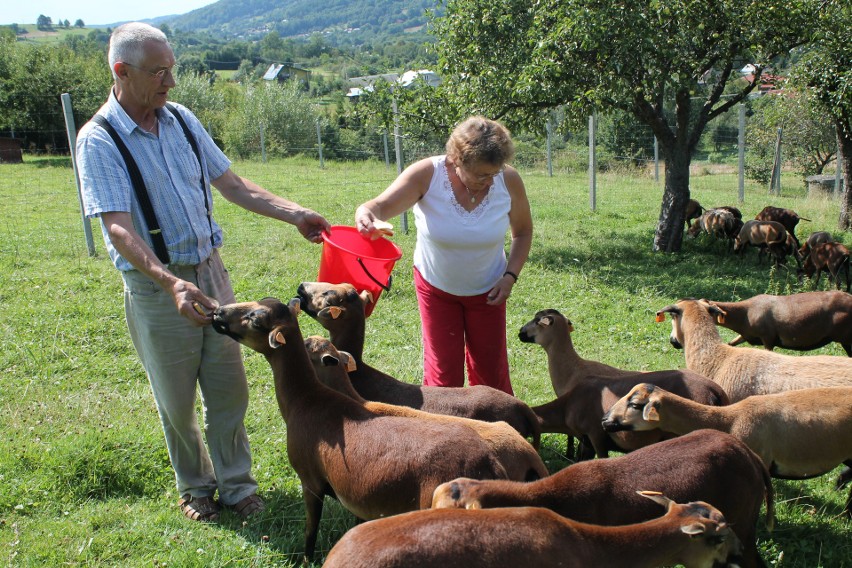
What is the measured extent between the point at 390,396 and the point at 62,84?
35471 millimetres

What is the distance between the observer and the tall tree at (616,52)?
1109 cm

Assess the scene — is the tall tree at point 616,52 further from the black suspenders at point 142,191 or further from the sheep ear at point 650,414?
the black suspenders at point 142,191

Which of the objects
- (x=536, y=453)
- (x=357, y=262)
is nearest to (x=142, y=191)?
(x=357, y=262)

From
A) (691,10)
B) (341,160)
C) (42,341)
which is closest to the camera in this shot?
(42,341)

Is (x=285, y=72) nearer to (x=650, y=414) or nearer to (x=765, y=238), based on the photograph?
(x=765, y=238)

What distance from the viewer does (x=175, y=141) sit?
466 cm

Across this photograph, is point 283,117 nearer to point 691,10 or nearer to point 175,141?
point 691,10

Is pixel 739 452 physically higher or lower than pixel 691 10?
lower

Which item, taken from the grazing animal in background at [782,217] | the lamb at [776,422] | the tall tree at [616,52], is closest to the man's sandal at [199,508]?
the lamb at [776,422]

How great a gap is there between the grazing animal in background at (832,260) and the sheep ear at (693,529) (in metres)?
8.22

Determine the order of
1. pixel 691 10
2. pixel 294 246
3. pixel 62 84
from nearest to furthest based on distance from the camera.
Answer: pixel 691 10, pixel 294 246, pixel 62 84

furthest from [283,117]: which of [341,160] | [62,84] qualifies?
[62,84]

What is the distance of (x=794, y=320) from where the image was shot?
27.1ft

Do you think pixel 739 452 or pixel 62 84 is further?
pixel 62 84
